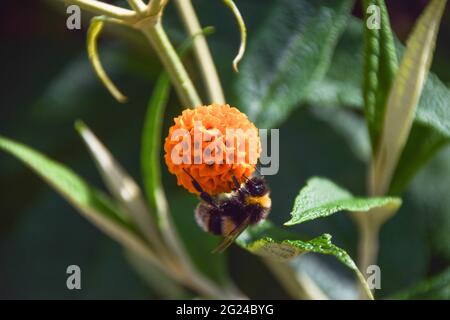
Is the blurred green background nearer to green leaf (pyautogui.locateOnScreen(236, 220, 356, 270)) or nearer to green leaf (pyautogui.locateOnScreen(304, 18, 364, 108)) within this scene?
green leaf (pyautogui.locateOnScreen(304, 18, 364, 108))

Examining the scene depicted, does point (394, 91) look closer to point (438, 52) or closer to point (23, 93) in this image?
point (438, 52)

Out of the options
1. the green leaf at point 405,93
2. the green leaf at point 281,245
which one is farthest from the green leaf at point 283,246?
the green leaf at point 405,93

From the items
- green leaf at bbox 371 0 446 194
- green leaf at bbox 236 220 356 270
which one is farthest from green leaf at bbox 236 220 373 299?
green leaf at bbox 371 0 446 194

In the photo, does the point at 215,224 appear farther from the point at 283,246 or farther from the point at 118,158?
the point at 118,158

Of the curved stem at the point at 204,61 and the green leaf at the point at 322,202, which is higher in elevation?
the curved stem at the point at 204,61

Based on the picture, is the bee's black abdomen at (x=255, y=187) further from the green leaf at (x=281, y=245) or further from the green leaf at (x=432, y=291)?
the green leaf at (x=432, y=291)
